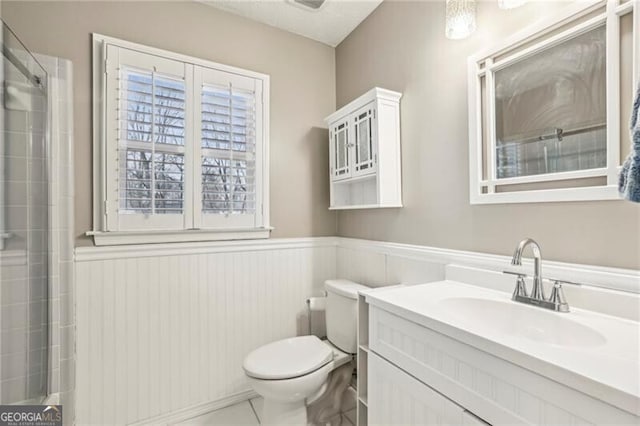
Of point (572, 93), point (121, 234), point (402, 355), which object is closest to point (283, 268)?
point (121, 234)

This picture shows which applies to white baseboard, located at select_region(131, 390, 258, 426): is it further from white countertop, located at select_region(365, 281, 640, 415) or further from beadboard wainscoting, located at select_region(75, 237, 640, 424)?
white countertop, located at select_region(365, 281, 640, 415)

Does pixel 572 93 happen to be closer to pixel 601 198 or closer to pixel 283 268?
pixel 601 198

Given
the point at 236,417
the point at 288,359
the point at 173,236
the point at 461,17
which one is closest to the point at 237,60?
the point at 173,236

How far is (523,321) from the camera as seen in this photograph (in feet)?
3.24

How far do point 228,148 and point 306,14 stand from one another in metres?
1.01

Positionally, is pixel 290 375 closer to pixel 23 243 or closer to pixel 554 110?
pixel 23 243

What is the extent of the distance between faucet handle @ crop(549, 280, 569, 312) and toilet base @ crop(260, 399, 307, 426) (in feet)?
4.06

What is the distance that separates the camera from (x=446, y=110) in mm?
1398

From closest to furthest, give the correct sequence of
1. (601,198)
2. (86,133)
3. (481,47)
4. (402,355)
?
(601,198) < (402,355) < (481,47) < (86,133)

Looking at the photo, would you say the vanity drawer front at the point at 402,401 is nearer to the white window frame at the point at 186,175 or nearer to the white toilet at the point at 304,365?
the white toilet at the point at 304,365

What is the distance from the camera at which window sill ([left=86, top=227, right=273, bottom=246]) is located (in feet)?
5.03

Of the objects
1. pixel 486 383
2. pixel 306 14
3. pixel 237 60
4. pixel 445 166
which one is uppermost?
pixel 306 14

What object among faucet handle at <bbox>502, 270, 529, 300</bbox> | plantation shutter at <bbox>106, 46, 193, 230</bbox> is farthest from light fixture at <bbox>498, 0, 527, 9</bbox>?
plantation shutter at <bbox>106, 46, 193, 230</bbox>

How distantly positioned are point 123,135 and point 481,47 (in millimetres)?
1774
